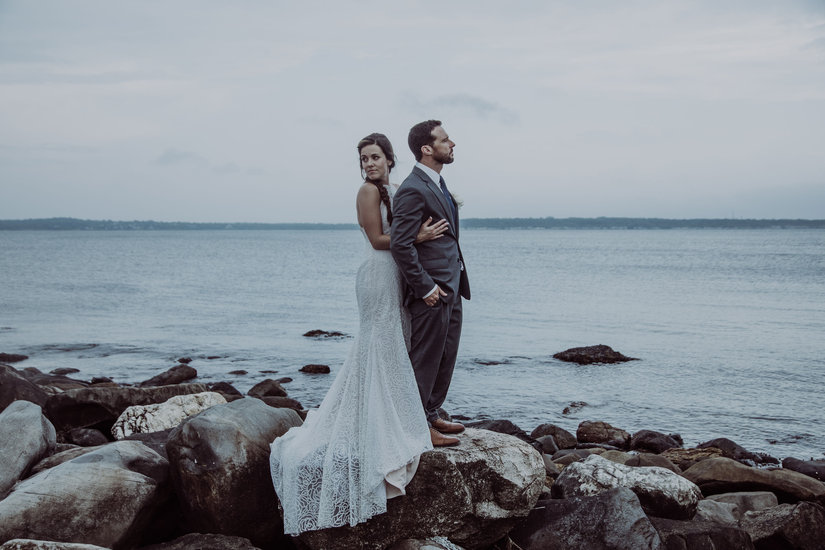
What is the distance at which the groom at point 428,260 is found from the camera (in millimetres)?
5852

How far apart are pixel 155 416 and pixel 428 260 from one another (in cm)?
551

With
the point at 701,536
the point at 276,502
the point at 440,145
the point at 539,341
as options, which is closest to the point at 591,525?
the point at 701,536

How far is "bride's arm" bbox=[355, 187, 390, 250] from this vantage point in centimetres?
607

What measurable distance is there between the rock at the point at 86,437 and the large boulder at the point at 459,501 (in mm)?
4766

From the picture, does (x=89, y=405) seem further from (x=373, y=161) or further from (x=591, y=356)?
(x=591, y=356)

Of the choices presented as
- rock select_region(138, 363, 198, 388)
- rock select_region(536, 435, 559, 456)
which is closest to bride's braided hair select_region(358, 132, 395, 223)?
rock select_region(536, 435, 559, 456)

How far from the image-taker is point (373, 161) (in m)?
6.02

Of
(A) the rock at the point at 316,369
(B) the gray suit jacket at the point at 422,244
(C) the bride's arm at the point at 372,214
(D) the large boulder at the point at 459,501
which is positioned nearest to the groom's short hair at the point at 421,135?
(B) the gray suit jacket at the point at 422,244

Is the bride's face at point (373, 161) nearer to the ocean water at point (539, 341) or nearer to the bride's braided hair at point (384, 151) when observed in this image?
the bride's braided hair at point (384, 151)

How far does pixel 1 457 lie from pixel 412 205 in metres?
3.93

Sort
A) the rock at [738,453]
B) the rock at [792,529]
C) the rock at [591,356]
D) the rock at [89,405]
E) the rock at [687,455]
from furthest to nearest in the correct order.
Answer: the rock at [591,356] < the rock at [738,453] < the rock at [687,455] < the rock at [89,405] < the rock at [792,529]

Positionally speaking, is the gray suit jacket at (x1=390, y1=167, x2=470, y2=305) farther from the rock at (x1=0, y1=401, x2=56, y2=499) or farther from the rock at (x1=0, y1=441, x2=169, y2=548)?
the rock at (x1=0, y1=401, x2=56, y2=499)

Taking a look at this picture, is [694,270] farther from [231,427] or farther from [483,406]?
[231,427]

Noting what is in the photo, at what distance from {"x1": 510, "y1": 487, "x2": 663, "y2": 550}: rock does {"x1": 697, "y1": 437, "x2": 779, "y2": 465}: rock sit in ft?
22.7
